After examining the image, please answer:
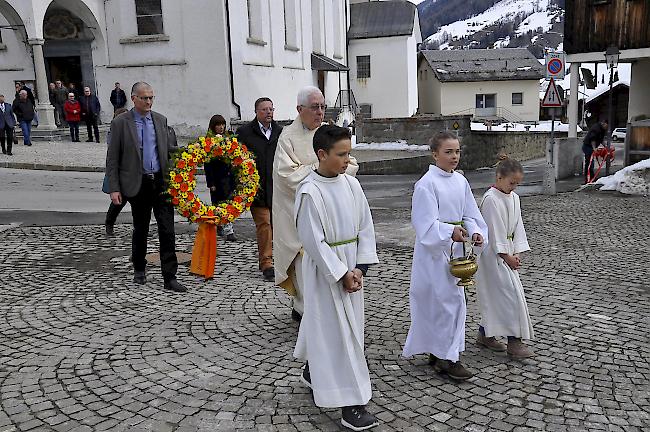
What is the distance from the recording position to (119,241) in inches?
382

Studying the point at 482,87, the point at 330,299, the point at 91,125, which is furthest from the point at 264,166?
the point at 482,87

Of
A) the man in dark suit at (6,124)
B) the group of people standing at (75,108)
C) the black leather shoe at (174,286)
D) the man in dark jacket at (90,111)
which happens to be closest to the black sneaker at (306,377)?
the black leather shoe at (174,286)

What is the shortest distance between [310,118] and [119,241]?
17.4 ft

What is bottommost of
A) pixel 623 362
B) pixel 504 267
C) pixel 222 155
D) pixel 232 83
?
pixel 623 362

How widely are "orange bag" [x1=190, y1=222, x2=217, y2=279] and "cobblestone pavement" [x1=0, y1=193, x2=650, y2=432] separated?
178mm

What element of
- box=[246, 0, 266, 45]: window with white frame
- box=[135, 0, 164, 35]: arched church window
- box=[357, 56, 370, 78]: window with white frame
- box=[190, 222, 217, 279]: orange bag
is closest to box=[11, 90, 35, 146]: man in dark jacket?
box=[135, 0, 164, 35]: arched church window

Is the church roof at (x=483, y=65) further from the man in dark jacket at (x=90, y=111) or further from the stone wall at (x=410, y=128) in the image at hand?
the man in dark jacket at (x=90, y=111)

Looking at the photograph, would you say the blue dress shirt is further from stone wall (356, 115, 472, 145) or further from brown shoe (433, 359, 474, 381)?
stone wall (356, 115, 472, 145)

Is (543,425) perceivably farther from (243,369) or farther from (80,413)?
(80,413)

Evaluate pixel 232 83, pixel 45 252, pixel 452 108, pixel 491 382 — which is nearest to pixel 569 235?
pixel 491 382

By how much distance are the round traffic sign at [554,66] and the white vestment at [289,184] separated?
37.5ft

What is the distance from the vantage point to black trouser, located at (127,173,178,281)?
276 inches

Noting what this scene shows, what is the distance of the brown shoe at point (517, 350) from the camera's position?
16.8 ft

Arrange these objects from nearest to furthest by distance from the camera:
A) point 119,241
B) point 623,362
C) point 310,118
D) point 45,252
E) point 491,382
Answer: point 491,382, point 623,362, point 310,118, point 45,252, point 119,241
